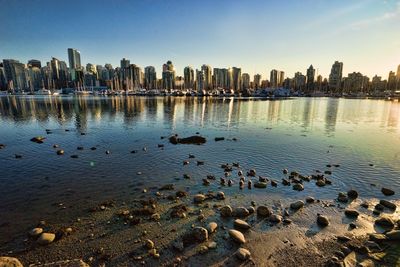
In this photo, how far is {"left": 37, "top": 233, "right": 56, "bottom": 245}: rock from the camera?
13.8m

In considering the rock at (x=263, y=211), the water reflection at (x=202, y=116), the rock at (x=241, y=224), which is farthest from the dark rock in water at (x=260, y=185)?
the water reflection at (x=202, y=116)

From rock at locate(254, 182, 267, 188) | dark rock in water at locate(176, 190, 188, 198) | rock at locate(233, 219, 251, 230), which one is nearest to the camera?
rock at locate(233, 219, 251, 230)

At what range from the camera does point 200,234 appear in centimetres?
1433

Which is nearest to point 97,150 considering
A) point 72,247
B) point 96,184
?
point 96,184

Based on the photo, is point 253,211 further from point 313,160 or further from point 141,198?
point 313,160

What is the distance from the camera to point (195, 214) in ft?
56.9

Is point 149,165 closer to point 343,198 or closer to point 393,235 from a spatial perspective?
point 343,198

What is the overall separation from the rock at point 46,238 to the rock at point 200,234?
903cm

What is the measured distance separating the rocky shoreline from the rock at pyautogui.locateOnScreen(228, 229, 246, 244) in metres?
0.06

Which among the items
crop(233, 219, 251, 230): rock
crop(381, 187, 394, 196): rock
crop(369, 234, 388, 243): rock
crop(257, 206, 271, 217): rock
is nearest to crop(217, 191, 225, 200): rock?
crop(257, 206, 271, 217): rock

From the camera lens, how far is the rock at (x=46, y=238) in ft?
45.4

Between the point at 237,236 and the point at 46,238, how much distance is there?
12113mm

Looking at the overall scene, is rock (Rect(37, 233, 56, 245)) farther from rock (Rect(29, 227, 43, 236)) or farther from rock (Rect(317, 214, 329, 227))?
rock (Rect(317, 214, 329, 227))

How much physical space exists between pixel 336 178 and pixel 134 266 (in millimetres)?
23533
